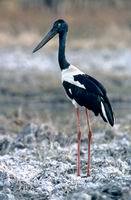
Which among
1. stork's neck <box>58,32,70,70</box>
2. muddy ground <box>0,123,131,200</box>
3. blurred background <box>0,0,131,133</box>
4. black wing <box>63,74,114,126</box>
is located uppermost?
blurred background <box>0,0,131,133</box>

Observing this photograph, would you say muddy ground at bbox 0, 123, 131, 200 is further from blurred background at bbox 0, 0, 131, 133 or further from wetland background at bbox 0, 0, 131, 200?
blurred background at bbox 0, 0, 131, 133

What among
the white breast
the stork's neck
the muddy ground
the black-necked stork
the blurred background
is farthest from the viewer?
the blurred background

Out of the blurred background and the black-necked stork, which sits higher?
the blurred background

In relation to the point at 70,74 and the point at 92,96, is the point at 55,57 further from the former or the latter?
the point at 92,96

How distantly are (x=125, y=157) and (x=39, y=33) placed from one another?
79.2 feet

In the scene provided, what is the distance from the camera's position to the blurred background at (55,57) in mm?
22844

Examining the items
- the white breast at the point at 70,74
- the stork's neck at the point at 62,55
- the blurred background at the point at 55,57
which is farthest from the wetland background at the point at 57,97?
the stork's neck at the point at 62,55

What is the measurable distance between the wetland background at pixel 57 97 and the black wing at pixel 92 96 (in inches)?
25.8

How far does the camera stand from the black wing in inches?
434

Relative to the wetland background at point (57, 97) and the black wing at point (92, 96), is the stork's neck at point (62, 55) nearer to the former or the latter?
the black wing at point (92, 96)

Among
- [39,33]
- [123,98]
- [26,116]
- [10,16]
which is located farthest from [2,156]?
[10,16]

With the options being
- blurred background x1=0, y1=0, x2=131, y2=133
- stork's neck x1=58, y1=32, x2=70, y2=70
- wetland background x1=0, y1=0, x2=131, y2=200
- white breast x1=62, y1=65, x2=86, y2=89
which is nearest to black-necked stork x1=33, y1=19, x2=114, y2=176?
white breast x1=62, y1=65, x2=86, y2=89

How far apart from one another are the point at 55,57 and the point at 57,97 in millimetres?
6005

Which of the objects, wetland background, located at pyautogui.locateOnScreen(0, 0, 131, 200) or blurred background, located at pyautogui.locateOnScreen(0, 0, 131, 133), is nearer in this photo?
wetland background, located at pyautogui.locateOnScreen(0, 0, 131, 200)
